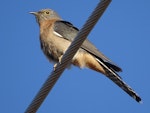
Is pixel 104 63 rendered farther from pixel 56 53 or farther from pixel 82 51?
pixel 56 53

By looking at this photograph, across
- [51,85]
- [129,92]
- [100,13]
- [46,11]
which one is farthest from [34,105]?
[46,11]

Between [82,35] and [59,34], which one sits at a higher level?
[82,35]

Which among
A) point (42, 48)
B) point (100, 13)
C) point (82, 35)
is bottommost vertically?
point (42, 48)

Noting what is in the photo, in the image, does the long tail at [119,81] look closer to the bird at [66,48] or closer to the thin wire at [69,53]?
the bird at [66,48]

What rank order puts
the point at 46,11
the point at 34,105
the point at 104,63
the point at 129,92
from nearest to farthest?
the point at 34,105 → the point at 129,92 → the point at 104,63 → the point at 46,11

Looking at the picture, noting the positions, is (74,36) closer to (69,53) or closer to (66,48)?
(66,48)
